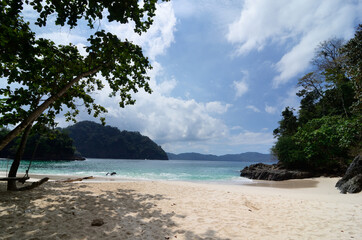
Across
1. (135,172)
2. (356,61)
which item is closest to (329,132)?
(356,61)

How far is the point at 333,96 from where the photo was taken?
3019 cm

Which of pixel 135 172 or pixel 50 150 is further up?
pixel 50 150

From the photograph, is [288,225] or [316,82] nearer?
[288,225]

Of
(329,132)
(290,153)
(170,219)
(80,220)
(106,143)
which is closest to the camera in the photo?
(80,220)

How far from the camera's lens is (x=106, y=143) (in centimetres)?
18175

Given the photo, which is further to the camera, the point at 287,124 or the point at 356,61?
the point at 287,124

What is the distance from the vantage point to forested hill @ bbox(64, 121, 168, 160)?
579 ft

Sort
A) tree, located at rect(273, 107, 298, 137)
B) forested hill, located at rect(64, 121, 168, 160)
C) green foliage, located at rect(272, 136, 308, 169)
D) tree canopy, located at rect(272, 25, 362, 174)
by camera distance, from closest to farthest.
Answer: tree canopy, located at rect(272, 25, 362, 174) → green foliage, located at rect(272, 136, 308, 169) → tree, located at rect(273, 107, 298, 137) → forested hill, located at rect(64, 121, 168, 160)

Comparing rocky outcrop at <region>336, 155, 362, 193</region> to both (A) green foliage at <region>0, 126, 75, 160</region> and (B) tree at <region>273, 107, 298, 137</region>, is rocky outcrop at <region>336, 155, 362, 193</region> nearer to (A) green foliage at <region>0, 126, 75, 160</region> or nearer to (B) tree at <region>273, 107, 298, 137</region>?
(B) tree at <region>273, 107, 298, 137</region>

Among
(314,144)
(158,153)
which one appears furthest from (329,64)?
(158,153)

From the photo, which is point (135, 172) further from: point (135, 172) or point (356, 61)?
point (356, 61)

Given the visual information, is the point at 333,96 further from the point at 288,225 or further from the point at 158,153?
the point at 158,153

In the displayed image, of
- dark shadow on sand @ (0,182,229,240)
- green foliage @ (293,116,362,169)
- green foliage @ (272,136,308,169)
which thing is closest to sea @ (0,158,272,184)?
dark shadow on sand @ (0,182,229,240)

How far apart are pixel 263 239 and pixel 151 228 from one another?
9.69ft
